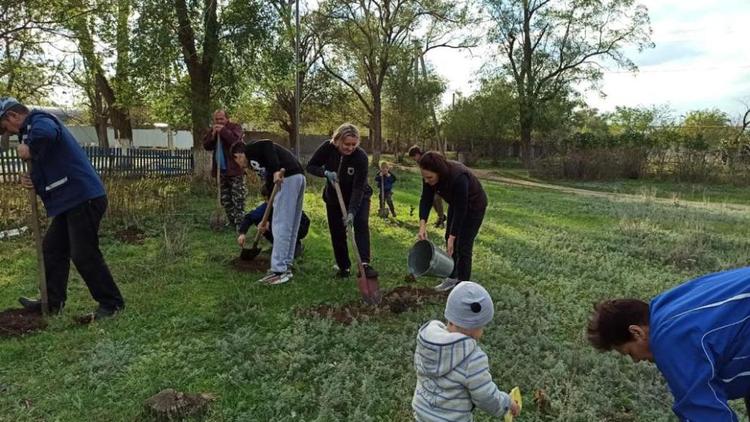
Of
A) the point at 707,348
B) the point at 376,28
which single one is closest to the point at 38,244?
the point at 707,348

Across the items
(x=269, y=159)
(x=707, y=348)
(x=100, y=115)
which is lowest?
(x=707, y=348)

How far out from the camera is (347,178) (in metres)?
5.34

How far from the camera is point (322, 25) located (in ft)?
96.0

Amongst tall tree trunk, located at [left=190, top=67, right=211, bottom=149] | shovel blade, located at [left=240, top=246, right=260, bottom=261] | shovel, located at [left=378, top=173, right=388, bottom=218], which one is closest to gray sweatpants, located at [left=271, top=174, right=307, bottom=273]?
shovel blade, located at [left=240, top=246, right=260, bottom=261]

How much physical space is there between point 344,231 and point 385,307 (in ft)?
3.79

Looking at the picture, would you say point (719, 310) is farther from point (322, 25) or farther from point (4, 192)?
point (322, 25)

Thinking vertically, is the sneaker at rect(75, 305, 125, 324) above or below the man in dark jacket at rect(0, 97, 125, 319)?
below

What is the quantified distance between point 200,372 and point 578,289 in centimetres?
404

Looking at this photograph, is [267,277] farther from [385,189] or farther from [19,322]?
[385,189]

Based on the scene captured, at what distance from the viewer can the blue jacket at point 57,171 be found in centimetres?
417

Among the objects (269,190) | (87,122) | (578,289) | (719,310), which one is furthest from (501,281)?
(87,122)

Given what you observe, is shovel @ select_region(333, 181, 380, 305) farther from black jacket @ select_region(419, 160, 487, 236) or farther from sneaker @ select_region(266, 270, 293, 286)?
sneaker @ select_region(266, 270, 293, 286)

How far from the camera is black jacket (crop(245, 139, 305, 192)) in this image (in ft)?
17.4

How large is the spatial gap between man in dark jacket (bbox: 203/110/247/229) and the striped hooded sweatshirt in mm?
6229
